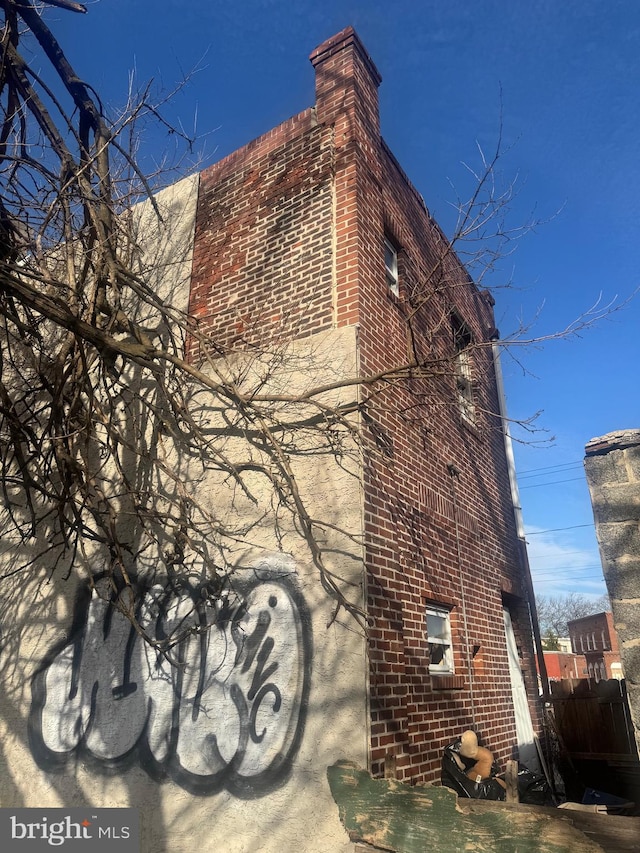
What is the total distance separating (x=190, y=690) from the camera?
467 cm

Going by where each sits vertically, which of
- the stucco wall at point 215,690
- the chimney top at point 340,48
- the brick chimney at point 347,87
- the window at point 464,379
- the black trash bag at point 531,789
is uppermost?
the chimney top at point 340,48

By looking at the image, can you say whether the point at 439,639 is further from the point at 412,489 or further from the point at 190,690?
the point at 190,690

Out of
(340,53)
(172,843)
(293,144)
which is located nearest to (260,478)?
(172,843)

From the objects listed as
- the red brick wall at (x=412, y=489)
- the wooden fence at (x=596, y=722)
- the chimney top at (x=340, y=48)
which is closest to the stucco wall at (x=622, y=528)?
the red brick wall at (x=412, y=489)

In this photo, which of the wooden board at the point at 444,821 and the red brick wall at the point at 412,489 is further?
the red brick wall at the point at 412,489

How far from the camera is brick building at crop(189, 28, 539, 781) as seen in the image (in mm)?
4621

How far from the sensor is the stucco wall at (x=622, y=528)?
3.69 metres

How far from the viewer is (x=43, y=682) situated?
5.58 metres

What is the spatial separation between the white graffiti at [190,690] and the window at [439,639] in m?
1.57

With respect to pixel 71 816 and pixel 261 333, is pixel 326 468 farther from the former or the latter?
pixel 71 816

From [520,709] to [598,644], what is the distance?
1285 inches

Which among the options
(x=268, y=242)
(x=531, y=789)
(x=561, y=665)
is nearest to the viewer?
(x=531, y=789)

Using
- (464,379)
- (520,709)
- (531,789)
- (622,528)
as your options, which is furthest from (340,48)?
(520,709)

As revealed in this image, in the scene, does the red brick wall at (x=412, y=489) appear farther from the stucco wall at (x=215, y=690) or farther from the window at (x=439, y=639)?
the stucco wall at (x=215, y=690)
